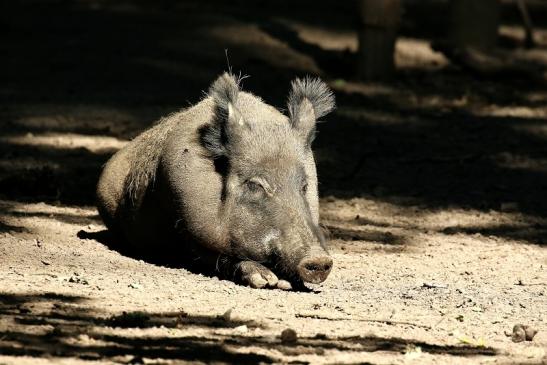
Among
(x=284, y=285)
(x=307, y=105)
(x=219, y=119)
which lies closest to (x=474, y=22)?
(x=307, y=105)

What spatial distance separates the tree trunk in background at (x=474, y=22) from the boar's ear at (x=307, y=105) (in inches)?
292

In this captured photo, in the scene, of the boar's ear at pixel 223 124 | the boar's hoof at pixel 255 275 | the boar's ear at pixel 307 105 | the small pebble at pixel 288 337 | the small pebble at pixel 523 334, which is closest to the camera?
the small pebble at pixel 288 337

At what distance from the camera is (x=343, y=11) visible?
19219 mm

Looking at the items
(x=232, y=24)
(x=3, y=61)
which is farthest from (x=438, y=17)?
(x=3, y=61)

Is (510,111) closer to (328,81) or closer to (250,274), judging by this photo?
(328,81)

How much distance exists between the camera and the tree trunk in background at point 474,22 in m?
15.8

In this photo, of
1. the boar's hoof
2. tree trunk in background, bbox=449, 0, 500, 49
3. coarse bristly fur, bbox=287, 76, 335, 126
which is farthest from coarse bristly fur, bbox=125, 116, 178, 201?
tree trunk in background, bbox=449, 0, 500, 49

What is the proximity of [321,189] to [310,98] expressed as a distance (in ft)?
8.73

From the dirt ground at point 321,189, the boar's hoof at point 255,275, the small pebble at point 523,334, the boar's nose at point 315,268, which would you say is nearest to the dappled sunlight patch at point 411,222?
the dirt ground at point 321,189

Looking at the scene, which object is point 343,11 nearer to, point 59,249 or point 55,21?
point 55,21

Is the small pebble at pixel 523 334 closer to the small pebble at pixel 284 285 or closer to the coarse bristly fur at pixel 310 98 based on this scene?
the small pebble at pixel 284 285

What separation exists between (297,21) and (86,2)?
3408mm

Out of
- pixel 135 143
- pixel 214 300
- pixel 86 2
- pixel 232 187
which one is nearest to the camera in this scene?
pixel 214 300

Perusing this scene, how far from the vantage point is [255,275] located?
7.62 meters
